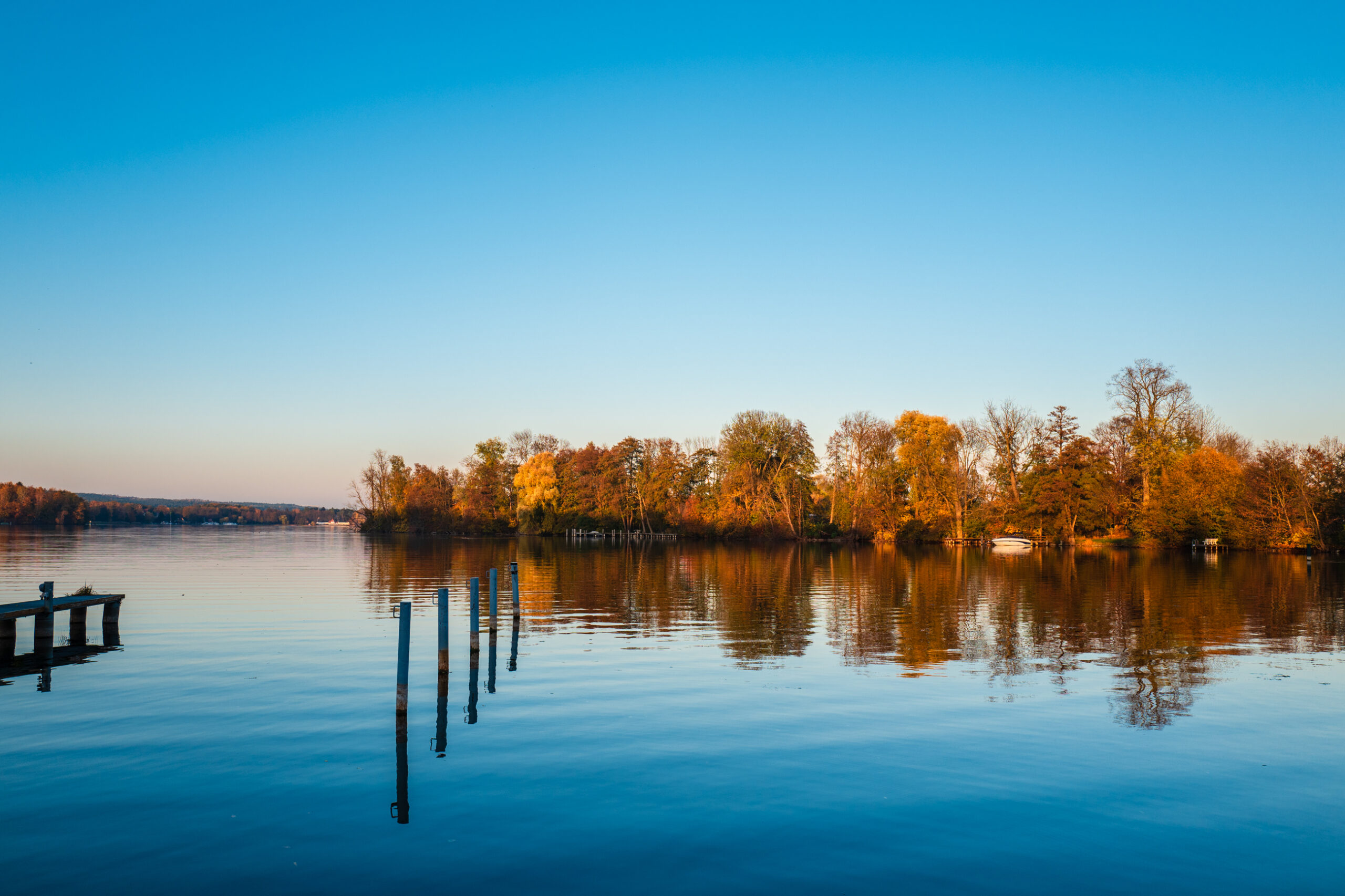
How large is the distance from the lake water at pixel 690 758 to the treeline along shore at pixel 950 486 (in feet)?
178

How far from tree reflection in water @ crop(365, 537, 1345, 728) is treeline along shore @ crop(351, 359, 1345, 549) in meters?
13.9

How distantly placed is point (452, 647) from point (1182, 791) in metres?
17.2

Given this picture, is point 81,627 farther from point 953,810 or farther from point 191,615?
point 953,810

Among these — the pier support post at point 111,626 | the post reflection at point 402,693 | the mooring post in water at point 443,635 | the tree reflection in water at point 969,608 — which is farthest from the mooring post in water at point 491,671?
the pier support post at point 111,626

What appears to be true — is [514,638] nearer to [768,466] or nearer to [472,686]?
[472,686]

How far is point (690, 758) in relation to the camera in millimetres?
11828

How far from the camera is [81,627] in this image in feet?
72.4

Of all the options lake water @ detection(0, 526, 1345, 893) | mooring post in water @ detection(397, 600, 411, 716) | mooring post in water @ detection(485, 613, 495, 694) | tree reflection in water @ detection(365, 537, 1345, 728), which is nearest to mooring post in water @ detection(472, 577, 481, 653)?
mooring post in water @ detection(485, 613, 495, 694)

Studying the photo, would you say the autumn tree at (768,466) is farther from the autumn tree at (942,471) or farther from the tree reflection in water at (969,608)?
the tree reflection in water at (969,608)

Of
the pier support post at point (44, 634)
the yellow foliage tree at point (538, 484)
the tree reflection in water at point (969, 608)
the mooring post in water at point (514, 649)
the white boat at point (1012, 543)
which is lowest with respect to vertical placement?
the white boat at point (1012, 543)

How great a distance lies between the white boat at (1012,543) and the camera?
272ft

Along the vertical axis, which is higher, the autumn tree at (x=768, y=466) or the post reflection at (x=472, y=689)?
the autumn tree at (x=768, y=466)

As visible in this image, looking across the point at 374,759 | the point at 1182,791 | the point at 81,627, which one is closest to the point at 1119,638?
the point at 1182,791

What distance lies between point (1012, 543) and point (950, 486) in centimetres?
1127
